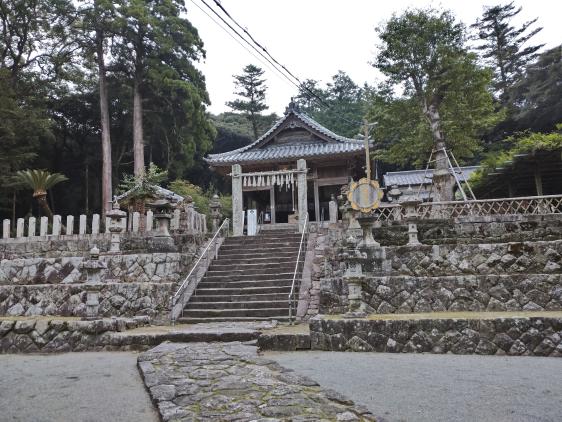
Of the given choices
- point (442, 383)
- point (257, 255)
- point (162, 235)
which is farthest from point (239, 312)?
point (442, 383)

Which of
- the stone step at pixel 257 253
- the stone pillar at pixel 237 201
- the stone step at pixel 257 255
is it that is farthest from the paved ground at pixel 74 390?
the stone pillar at pixel 237 201

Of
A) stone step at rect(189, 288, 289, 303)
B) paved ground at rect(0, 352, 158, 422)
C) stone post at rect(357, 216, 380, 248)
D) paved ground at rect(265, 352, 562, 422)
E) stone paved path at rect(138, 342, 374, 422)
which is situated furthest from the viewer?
stone post at rect(357, 216, 380, 248)

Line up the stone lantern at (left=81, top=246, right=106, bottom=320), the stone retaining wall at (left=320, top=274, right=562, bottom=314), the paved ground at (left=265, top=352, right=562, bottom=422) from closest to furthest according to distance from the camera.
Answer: the paved ground at (left=265, top=352, right=562, bottom=422) < the stone retaining wall at (left=320, top=274, right=562, bottom=314) < the stone lantern at (left=81, top=246, right=106, bottom=320)

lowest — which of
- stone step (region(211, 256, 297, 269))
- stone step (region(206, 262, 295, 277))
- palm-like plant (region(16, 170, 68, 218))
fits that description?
stone step (region(206, 262, 295, 277))

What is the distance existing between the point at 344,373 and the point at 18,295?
338 inches

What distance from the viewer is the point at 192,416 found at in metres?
3.57

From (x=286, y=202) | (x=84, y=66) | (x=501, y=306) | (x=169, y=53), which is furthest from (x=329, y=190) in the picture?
(x=84, y=66)

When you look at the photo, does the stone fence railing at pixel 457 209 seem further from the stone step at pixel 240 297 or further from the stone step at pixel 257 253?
the stone step at pixel 240 297

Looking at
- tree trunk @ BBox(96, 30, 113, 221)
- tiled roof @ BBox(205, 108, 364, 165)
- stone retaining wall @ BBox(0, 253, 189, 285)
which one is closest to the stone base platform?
stone retaining wall @ BBox(0, 253, 189, 285)

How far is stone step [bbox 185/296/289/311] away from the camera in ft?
31.0

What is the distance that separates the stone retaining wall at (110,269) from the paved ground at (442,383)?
4.92 metres

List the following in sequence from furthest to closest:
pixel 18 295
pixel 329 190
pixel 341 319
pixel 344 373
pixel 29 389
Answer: pixel 329 190 → pixel 18 295 → pixel 341 319 → pixel 344 373 → pixel 29 389

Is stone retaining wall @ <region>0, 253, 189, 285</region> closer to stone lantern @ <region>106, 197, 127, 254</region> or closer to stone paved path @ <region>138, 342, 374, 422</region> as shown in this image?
stone lantern @ <region>106, 197, 127, 254</region>

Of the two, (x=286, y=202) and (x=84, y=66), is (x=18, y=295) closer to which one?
(x=286, y=202)
